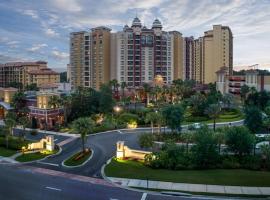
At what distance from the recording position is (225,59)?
473ft

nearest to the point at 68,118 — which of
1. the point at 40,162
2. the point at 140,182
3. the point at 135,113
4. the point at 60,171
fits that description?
the point at 135,113

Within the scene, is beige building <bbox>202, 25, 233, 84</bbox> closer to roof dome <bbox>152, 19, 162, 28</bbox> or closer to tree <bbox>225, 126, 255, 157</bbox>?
roof dome <bbox>152, 19, 162, 28</bbox>

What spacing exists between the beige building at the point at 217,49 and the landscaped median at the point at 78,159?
11042cm

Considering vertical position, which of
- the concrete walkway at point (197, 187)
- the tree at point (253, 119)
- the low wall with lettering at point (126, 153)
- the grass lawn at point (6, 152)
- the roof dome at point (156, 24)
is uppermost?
the roof dome at point (156, 24)

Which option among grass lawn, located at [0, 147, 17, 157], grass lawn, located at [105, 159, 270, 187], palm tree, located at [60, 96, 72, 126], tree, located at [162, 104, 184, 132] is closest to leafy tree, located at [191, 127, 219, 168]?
grass lawn, located at [105, 159, 270, 187]

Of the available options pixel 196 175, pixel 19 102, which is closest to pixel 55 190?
pixel 196 175

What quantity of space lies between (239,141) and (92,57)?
96.1 meters

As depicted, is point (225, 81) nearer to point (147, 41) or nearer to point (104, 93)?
point (147, 41)

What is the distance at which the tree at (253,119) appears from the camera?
5062 cm

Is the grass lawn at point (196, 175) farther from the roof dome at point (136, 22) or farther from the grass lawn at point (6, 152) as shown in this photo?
the roof dome at point (136, 22)

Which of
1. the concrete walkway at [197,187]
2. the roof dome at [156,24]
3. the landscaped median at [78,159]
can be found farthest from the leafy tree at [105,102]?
the roof dome at [156,24]

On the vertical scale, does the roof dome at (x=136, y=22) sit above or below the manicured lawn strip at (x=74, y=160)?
above

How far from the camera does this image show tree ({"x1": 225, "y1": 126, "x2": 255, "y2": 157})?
39.2 meters

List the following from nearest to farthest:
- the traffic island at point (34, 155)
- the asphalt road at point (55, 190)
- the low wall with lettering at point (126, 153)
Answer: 1. the asphalt road at point (55, 190)
2. the low wall with lettering at point (126, 153)
3. the traffic island at point (34, 155)
